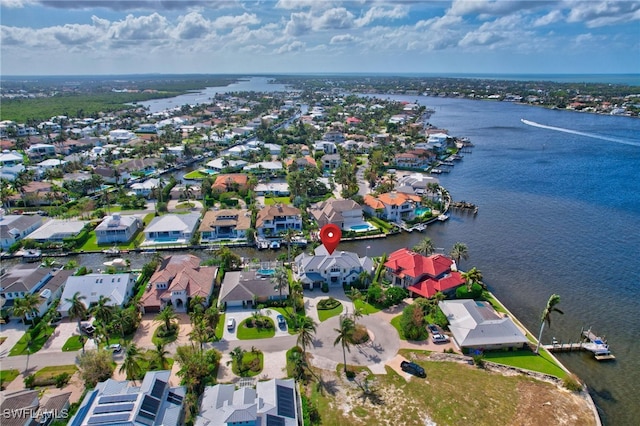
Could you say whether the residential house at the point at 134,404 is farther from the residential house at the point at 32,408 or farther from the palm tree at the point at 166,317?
the palm tree at the point at 166,317

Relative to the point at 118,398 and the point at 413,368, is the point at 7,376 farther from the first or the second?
the point at 413,368

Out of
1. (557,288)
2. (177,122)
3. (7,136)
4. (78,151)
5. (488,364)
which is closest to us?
(488,364)

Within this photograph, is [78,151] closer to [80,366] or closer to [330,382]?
[80,366]

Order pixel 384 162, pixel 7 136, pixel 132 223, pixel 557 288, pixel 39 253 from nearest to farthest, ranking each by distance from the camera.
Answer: pixel 557 288 → pixel 39 253 → pixel 132 223 → pixel 384 162 → pixel 7 136

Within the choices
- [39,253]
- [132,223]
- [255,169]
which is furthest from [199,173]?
[39,253]

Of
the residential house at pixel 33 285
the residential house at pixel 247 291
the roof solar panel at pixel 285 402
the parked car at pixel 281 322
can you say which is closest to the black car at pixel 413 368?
the roof solar panel at pixel 285 402

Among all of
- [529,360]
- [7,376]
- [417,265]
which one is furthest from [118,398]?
[529,360]
